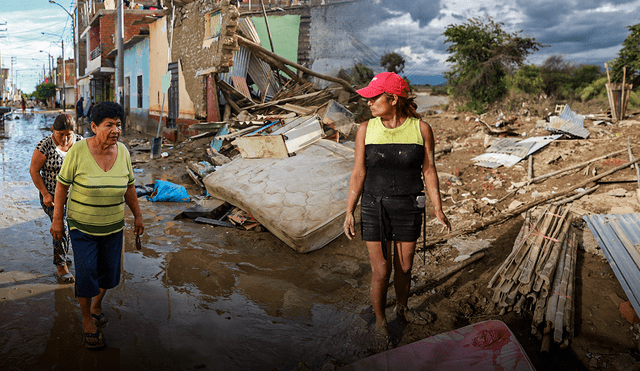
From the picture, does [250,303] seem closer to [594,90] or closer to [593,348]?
[593,348]

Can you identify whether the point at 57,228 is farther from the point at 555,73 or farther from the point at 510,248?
the point at 555,73

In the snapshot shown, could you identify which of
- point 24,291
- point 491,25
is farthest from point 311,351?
point 491,25

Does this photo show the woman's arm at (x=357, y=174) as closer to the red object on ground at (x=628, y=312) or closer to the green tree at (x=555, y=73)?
the red object on ground at (x=628, y=312)

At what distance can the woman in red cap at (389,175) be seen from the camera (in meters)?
2.68

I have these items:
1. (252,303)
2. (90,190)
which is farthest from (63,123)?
(252,303)

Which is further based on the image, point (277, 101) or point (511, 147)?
point (277, 101)

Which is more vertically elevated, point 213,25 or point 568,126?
point 213,25

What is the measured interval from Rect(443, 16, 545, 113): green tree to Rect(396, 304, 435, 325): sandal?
707 inches

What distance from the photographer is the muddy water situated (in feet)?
8.54

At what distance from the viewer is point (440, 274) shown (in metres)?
3.80

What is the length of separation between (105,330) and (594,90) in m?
28.5

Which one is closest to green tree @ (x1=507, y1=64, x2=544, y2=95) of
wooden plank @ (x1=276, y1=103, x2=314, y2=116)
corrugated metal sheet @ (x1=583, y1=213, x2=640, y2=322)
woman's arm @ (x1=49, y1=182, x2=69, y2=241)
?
wooden plank @ (x1=276, y1=103, x2=314, y2=116)

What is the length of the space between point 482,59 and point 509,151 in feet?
44.7

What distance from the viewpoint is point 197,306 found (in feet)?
10.8
